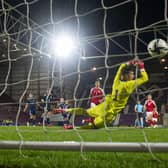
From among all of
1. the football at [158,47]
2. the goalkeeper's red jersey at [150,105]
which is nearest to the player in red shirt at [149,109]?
the goalkeeper's red jersey at [150,105]

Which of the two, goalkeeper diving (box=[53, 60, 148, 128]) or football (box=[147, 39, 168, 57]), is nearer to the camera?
football (box=[147, 39, 168, 57])

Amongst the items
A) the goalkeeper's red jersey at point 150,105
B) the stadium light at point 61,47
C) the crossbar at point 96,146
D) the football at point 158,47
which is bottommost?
the crossbar at point 96,146

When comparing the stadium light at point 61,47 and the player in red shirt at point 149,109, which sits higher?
the stadium light at point 61,47

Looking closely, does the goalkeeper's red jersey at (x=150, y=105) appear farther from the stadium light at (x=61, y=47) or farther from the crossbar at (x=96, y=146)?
the crossbar at (x=96, y=146)

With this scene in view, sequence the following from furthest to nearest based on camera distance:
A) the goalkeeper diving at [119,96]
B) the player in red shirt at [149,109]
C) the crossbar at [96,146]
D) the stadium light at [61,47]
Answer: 1. the player in red shirt at [149,109]
2. the goalkeeper diving at [119,96]
3. the stadium light at [61,47]
4. the crossbar at [96,146]

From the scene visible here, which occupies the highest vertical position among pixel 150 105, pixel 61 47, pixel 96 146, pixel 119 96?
pixel 61 47

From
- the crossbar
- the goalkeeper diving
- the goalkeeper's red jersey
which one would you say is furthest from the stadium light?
the goalkeeper's red jersey

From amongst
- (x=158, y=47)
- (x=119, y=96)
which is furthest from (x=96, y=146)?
(x=119, y=96)

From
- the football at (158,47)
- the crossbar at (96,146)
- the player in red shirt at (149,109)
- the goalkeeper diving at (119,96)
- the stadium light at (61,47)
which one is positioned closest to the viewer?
the crossbar at (96,146)

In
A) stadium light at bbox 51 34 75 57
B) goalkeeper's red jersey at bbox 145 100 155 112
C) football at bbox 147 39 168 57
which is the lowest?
goalkeeper's red jersey at bbox 145 100 155 112

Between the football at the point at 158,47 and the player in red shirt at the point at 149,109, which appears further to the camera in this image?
the player in red shirt at the point at 149,109

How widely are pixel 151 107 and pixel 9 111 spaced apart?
7.19 meters

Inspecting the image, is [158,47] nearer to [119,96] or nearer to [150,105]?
[119,96]

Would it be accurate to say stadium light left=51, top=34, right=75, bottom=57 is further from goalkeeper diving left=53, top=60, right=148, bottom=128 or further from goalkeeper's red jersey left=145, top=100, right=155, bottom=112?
goalkeeper's red jersey left=145, top=100, right=155, bottom=112
